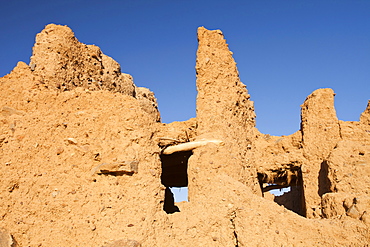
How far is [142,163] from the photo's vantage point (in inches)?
288

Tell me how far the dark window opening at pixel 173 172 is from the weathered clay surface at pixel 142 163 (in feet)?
4.14

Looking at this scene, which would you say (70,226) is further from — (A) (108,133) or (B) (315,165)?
(B) (315,165)

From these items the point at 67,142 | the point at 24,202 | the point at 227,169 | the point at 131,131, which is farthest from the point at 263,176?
the point at 24,202

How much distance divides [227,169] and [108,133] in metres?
2.90

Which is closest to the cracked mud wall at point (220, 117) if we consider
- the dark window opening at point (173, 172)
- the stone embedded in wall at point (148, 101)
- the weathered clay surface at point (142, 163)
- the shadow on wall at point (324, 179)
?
the weathered clay surface at point (142, 163)

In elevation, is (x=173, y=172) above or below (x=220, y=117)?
below

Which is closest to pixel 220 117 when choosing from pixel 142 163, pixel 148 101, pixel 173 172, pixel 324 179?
pixel 324 179

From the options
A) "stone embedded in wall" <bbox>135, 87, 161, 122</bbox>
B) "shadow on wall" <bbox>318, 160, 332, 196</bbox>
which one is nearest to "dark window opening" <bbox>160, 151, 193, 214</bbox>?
"stone embedded in wall" <bbox>135, 87, 161, 122</bbox>

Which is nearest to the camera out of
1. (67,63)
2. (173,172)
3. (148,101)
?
(67,63)

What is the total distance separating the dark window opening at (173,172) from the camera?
11.1 metres

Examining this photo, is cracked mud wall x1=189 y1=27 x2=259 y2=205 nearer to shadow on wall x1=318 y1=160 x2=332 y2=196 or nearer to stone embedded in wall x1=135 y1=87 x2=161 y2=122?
shadow on wall x1=318 y1=160 x2=332 y2=196

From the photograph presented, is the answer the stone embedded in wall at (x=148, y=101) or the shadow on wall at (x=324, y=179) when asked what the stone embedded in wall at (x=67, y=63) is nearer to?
the stone embedded in wall at (x=148, y=101)

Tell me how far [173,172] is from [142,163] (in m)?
5.48

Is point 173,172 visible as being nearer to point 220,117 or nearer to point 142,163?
point 220,117
